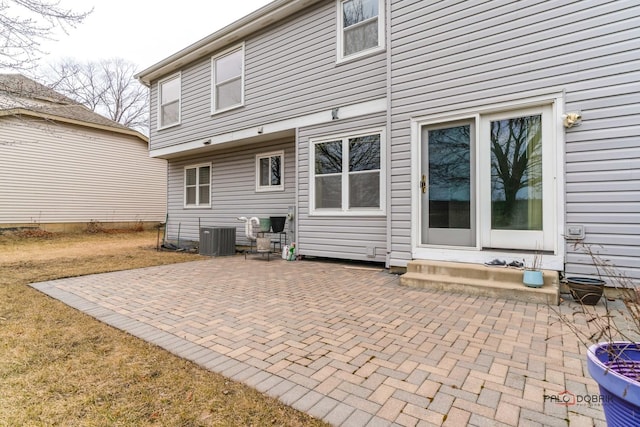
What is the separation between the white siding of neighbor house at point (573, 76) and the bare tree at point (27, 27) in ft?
20.8

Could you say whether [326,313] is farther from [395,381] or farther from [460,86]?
[460,86]

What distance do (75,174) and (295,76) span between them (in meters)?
12.8

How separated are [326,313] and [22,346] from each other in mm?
2726

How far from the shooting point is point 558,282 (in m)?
3.91

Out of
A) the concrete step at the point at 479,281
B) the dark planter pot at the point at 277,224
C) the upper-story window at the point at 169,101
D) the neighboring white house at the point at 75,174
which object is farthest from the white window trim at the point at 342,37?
the neighboring white house at the point at 75,174

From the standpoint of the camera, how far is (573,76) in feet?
13.1

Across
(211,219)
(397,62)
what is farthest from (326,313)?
(211,219)

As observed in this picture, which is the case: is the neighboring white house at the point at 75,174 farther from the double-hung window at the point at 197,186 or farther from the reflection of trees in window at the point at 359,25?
the reflection of trees in window at the point at 359,25

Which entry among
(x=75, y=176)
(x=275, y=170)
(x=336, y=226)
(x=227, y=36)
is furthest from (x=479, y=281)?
(x=75, y=176)

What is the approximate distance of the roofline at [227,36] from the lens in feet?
Result: 23.3

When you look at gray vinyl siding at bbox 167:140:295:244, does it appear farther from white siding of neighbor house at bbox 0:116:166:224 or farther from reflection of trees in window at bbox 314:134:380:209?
white siding of neighbor house at bbox 0:116:166:224

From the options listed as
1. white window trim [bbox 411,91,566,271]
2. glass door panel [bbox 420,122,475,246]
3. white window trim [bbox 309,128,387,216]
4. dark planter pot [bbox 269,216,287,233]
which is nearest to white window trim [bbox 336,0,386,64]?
white window trim [bbox 309,128,387,216]

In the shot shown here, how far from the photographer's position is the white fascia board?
19.6ft

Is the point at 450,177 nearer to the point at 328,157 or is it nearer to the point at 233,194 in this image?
the point at 328,157
